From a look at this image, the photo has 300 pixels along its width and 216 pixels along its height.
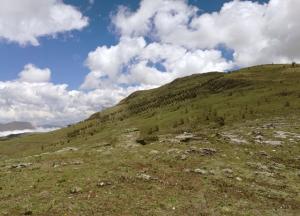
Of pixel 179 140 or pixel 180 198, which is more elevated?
pixel 179 140

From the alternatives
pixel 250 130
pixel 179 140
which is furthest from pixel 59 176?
pixel 250 130

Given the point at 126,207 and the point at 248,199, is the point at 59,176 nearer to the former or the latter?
the point at 126,207

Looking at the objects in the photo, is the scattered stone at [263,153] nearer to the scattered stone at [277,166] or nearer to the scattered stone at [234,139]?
the scattered stone at [277,166]

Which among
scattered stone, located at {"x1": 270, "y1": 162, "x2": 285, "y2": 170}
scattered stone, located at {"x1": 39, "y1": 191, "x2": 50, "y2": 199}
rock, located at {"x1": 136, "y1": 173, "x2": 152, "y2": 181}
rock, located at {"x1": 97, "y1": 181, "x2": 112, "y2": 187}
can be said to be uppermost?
scattered stone, located at {"x1": 39, "y1": 191, "x2": 50, "y2": 199}

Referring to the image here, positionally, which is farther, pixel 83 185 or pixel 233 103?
pixel 233 103


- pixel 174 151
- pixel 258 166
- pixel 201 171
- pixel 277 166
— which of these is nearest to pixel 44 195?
pixel 201 171

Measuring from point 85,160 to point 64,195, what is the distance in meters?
13.6

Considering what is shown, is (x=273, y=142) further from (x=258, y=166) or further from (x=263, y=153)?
(x=258, y=166)

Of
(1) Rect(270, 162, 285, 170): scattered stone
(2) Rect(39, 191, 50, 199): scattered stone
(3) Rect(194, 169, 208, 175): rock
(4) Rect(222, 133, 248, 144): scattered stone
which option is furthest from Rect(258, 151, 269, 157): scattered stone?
(2) Rect(39, 191, 50, 199): scattered stone

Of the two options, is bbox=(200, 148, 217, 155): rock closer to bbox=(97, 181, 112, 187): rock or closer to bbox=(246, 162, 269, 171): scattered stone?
bbox=(246, 162, 269, 171): scattered stone

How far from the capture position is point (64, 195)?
3041 centimetres

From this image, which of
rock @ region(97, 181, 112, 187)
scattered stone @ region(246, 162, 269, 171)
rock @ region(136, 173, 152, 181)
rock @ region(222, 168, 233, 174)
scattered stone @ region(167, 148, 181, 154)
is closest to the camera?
rock @ region(97, 181, 112, 187)

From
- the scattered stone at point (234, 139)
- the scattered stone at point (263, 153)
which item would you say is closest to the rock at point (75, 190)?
the scattered stone at point (263, 153)

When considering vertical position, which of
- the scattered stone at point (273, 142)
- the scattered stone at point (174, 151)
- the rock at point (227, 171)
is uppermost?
the scattered stone at point (174, 151)
